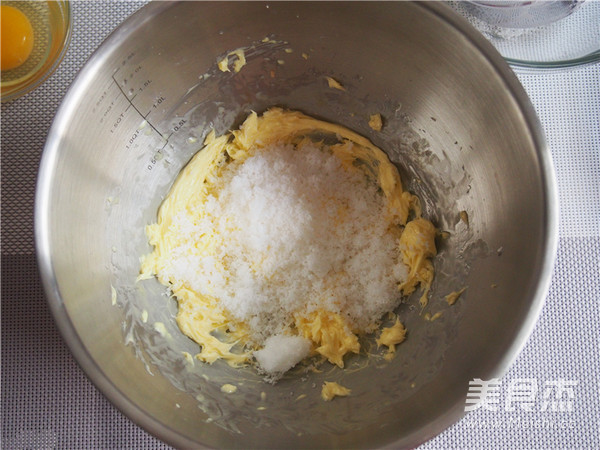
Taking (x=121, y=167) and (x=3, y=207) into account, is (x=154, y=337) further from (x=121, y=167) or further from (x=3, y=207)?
(x=3, y=207)

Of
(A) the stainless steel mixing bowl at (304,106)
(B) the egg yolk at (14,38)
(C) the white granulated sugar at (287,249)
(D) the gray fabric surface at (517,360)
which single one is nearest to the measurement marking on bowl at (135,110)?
(A) the stainless steel mixing bowl at (304,106)

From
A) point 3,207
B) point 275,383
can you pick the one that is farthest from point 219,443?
point 3,207

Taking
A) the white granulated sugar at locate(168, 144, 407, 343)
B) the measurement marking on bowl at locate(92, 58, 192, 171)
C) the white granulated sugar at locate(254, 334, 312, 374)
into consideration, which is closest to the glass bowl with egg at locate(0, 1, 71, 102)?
the measurement marking on bowl at locate(92, 58, 192, 171)

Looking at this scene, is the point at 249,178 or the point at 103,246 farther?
the point at 249,178

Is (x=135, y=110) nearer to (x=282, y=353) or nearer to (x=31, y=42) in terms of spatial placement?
(x=31, y=42)

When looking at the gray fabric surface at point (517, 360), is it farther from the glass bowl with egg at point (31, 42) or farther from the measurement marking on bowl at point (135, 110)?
the measurement marking on bowl at point (135, 110)

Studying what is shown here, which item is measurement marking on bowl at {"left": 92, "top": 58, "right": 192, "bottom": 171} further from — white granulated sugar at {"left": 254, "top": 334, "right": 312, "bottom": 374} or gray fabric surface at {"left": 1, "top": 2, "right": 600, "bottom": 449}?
white granulated sugar at {"left": 254, "top": 334, "right": 312, "bottom": 374}
